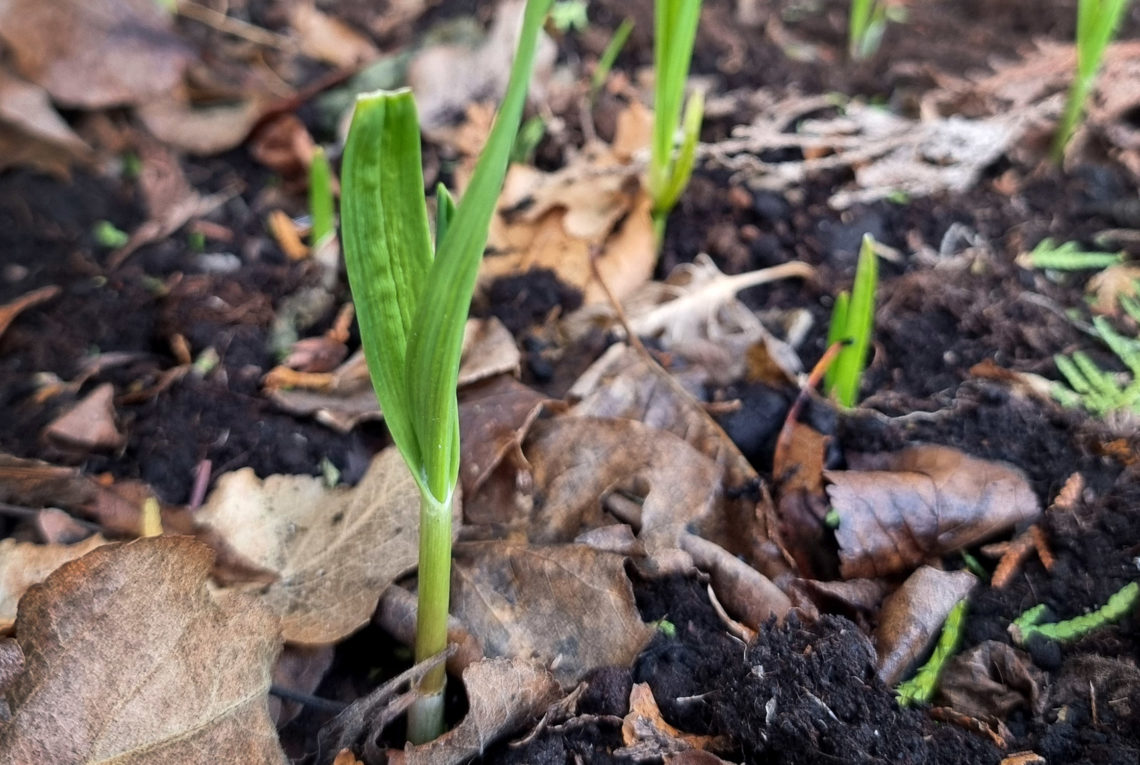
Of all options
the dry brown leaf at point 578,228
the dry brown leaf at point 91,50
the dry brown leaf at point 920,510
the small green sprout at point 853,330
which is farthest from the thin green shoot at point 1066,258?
the dry brown leaf at point 91,50

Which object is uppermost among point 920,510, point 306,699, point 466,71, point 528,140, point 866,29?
point 866,29

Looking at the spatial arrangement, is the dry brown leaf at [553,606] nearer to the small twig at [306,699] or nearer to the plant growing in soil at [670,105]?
the small twig at [306,699]

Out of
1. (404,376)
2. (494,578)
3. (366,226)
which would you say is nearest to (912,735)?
(494,578)

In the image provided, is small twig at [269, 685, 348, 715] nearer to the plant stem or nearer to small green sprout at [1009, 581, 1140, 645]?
the plant stem

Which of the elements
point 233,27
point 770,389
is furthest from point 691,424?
point 233,27

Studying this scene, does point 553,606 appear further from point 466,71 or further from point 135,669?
point 466,71

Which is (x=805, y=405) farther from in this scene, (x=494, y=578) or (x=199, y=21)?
(x=199, y=21)

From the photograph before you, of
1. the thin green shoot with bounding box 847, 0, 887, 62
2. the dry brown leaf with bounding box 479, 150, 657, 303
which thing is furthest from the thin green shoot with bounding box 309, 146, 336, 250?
the thin green shoot with bounding box 847, 0, 887, 62
